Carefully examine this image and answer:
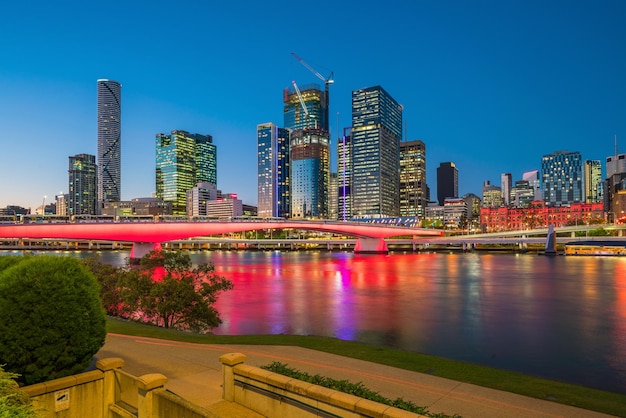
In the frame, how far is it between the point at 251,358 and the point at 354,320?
18262 mm

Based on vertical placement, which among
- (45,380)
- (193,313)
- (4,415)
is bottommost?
(193,313)

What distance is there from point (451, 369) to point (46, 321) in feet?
42.8

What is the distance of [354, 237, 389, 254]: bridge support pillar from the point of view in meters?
134

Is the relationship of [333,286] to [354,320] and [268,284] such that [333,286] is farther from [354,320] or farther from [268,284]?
[354,320]

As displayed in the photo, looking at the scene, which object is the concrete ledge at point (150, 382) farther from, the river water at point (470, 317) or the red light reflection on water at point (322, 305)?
the red light reflection on water at point (322, 305)

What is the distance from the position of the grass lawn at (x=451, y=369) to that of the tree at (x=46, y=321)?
311 inches

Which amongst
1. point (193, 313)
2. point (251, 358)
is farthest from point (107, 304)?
point (251, 358)

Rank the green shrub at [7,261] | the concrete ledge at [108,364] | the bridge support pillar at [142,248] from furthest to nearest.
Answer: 1. the bridge support pillar at [142,248]
2. the green shrub at [7,261]
3. the concrete ledge at [108,364]

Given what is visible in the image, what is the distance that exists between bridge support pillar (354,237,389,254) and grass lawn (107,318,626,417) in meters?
115

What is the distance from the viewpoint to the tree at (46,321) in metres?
9.88

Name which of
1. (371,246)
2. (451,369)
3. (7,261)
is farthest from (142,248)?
(451,369)

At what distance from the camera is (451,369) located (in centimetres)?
1540

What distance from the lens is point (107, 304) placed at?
29094 mm

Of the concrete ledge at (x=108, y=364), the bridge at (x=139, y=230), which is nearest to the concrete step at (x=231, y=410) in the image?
the concrete ledge at (x=108, y=364)
